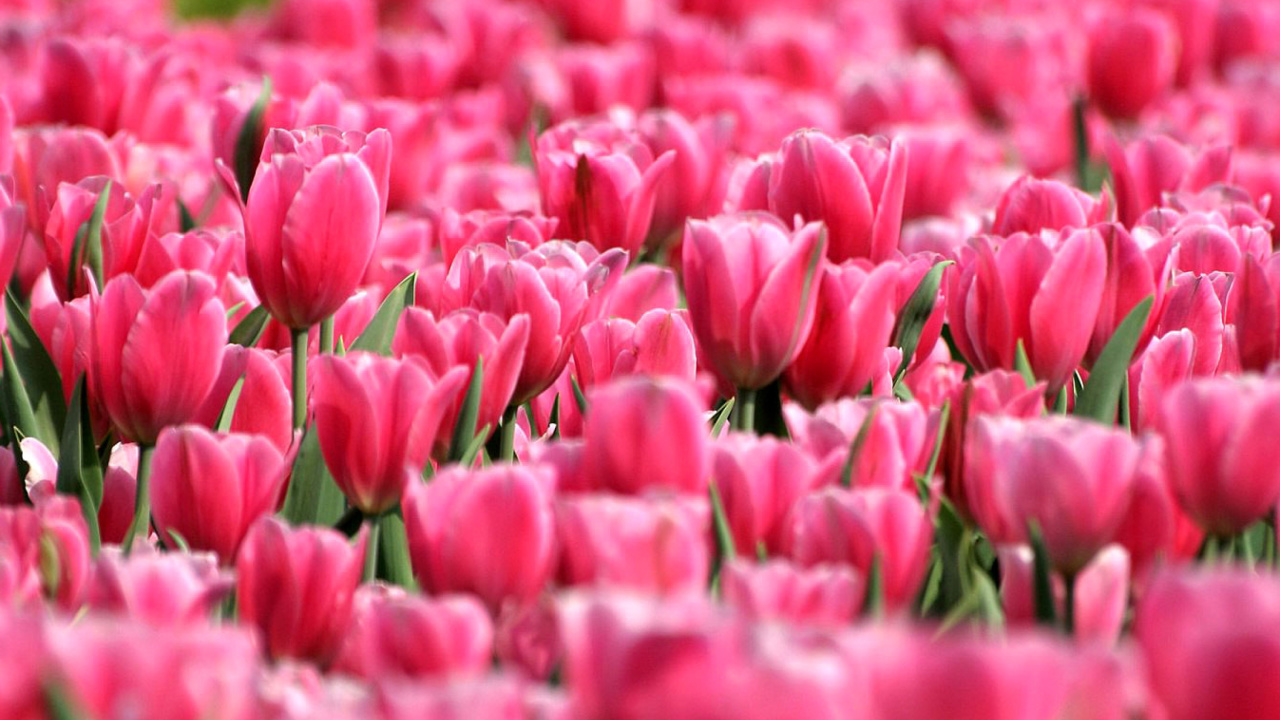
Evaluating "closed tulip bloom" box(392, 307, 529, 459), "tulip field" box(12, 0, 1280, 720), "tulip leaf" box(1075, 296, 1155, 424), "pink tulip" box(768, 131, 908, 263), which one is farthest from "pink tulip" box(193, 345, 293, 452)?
"tulip leaf" box(1075, 296, 1155, 424)

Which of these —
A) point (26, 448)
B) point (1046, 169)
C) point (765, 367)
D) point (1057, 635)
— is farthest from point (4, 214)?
point (1046, 169)

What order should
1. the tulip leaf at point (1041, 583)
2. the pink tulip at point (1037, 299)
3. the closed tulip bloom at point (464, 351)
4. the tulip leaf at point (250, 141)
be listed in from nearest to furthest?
the tulip leaf at point (1041, 583)
the closed tulip bloom at point (464, 351)
the pink tulip at point (1037, 299)
the tulip leaf at point (250, 141)

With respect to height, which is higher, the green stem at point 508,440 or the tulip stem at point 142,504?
the green stem at point 508,440

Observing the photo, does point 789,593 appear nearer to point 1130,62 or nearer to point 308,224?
point 308,224

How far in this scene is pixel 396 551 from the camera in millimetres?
1124

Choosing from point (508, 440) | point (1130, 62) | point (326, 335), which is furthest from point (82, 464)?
point (1130, 62)

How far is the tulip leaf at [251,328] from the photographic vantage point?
1.42 meters

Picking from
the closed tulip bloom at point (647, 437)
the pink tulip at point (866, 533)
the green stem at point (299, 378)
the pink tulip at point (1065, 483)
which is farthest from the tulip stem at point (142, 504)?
the pink tulip at point (1065, 483)

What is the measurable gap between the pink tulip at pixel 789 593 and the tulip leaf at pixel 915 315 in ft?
1.80

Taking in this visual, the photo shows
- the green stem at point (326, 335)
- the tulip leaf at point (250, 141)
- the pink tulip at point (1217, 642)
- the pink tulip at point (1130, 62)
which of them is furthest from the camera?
the pink tulip at point (1130, 62)

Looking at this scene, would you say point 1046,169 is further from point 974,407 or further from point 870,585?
point 870,585

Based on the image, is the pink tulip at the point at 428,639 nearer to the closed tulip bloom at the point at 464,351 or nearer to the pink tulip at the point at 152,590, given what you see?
the pink tulip at the point at 152,590

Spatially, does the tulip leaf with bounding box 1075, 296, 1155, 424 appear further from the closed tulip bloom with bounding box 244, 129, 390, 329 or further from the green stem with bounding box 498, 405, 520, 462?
the closed tulip bloom with bounding box 244, 129, 390, 329

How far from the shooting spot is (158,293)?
44.8 inches
